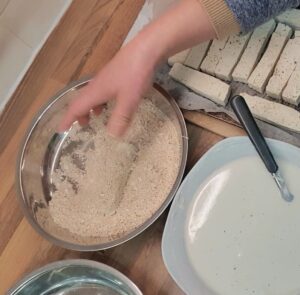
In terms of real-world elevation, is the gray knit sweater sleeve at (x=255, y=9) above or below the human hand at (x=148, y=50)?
above

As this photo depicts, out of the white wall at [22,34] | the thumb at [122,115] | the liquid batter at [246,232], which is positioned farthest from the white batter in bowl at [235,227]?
the white wall at [22,34]

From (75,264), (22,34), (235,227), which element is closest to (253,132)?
(235,227)

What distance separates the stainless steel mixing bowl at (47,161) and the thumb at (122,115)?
0.49ft

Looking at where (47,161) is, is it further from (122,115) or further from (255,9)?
(255,9)

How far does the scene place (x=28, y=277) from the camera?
2.50ft

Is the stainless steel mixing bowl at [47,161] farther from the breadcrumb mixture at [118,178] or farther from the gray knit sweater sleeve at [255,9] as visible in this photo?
the gray knit sweater sleeve at [255,9]

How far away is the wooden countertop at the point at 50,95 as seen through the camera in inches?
31.8

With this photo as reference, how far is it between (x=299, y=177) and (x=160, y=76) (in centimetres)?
27

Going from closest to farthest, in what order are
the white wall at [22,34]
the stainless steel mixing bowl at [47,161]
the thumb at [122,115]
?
the thumb at [122,115] → the stainless steel mixing bowl at [47,161] → the white wall at [22,34]

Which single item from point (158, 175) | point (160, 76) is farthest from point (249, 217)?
point (160, 76)

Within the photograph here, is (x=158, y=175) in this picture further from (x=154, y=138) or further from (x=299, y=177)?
(x=299, y=177)

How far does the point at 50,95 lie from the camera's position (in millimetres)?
909

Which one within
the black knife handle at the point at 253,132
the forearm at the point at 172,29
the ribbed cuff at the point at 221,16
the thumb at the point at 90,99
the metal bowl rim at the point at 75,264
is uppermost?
the ribbed cuff at the point at 221,16

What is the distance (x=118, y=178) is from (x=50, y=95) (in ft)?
0.69
